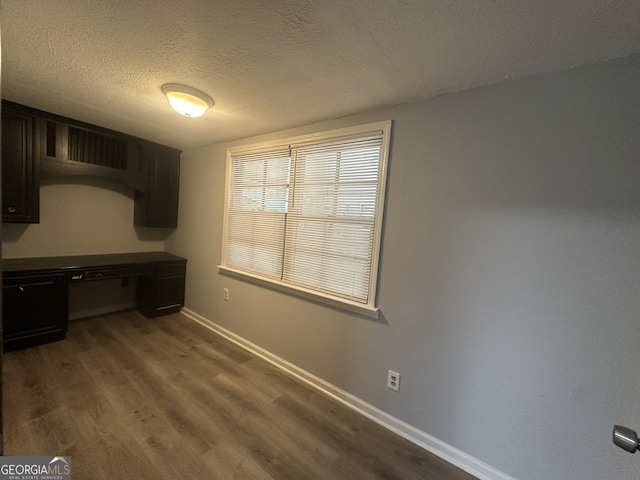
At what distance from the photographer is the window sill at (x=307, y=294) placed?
6.64 ft

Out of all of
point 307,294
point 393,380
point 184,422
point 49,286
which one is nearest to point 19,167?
point 49,286

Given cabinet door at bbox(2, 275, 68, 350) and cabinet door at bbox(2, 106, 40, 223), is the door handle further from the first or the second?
cabinet door at bbox(2, 106, 40, 223)

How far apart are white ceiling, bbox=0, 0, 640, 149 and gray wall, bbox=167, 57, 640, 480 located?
0.18 metres

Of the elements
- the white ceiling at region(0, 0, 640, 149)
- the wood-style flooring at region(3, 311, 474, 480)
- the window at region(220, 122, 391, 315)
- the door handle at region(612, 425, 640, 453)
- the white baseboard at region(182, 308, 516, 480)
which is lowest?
the wood-style flooring at region(3, 311, 474, 480)

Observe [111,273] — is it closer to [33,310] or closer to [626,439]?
[33,310]

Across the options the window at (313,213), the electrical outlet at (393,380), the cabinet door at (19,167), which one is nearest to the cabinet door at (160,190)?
the cabinet door at (19,167)

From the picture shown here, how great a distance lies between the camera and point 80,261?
293cm

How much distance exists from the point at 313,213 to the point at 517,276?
4.85 feet

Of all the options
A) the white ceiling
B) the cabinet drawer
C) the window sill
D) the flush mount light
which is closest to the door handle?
the window sill

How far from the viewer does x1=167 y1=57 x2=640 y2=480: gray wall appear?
1.32 metres

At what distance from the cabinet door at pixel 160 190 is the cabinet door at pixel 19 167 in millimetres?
959

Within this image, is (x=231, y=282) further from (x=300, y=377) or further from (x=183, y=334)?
(x=300, y=377)

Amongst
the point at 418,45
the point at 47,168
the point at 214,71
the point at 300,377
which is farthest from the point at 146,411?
the point at 418,45

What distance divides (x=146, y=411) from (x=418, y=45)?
9.07 feet
